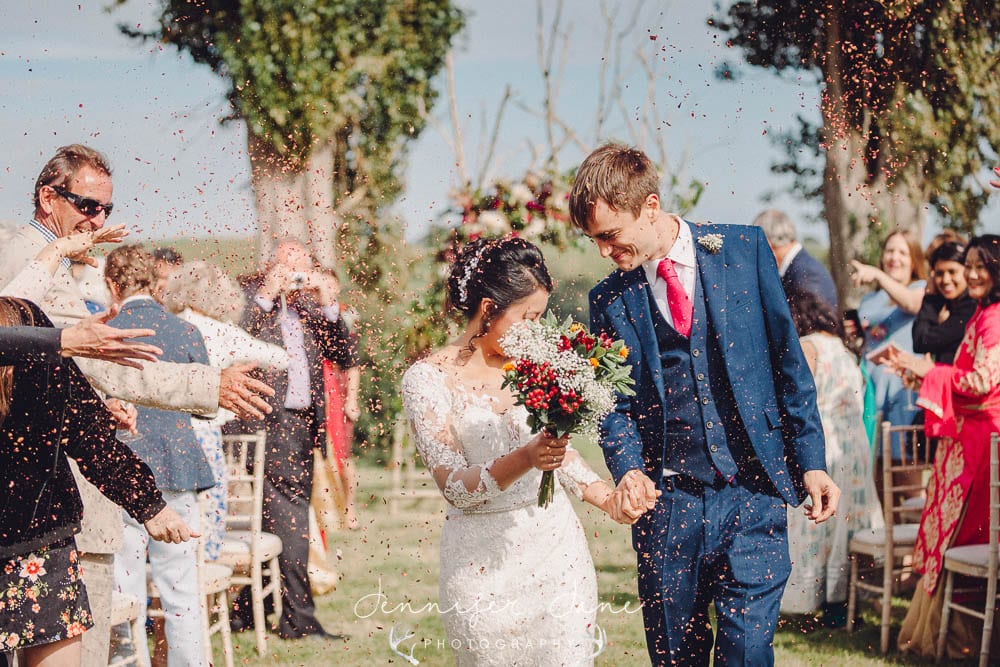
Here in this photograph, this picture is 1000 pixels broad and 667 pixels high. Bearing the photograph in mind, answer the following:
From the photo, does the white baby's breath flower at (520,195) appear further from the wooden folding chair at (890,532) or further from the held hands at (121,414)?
the held hands at (121,414)

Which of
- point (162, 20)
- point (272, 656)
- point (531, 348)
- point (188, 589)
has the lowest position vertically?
point (272, 656)

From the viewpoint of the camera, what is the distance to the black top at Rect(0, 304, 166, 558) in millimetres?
2955

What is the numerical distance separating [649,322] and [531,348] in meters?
0.45

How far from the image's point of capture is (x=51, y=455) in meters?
3.05

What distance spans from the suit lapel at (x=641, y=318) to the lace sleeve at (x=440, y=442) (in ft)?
1.95

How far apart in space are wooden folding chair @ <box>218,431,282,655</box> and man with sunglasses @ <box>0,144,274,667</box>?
1979 mm

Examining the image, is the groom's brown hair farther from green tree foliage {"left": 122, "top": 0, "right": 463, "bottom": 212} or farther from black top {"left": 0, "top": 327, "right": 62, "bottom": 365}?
green tree foliage {"left": 122, "top": 0, "right": 463, "bottom": 212}

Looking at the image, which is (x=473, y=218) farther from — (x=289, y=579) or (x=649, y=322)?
(x=649, y=322)

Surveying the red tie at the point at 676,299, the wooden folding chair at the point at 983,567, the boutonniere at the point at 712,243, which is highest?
the boutonniere at the point at 712,243

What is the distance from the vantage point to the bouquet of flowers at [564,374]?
293 centimetres

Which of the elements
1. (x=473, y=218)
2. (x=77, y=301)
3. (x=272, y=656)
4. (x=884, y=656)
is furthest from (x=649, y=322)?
(x=473, y=218)

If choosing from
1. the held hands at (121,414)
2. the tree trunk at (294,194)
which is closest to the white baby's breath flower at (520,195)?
the tree trunk at (294,194)

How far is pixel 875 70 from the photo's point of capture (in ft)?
34.2

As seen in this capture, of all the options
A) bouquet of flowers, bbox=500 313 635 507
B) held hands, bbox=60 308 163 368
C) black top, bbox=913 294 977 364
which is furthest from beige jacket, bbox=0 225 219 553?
black top, bbox=913 294 977 364
